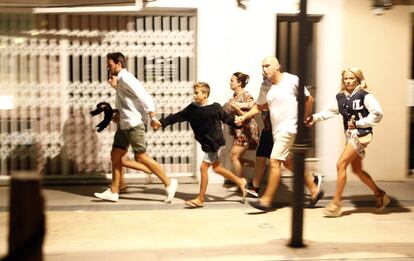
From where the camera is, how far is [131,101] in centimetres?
737

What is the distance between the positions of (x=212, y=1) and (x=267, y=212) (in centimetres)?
309

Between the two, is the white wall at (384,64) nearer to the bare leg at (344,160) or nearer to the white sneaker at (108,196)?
the bare leg at (344,160)

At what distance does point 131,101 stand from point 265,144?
5.95 feet

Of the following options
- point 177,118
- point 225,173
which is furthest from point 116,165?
point 225,173

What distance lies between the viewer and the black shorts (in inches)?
306

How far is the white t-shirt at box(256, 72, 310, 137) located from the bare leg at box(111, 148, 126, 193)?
1952mm

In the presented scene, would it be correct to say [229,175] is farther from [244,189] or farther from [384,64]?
[384,64]

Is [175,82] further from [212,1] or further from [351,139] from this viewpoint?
[351,139]

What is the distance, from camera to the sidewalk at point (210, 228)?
5.76 meters

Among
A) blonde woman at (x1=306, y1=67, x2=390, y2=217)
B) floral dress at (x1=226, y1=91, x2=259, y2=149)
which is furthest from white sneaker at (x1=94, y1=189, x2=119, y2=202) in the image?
blonde woman at (x1=306, y1=67, x2=390, y2=217)

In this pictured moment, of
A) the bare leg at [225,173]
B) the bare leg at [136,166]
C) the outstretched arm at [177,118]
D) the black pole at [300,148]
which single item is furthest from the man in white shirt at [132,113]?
the black pole at [300,148]

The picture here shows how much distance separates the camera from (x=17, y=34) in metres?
8.41

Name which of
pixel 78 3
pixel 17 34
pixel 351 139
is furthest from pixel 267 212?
pixel 17 34

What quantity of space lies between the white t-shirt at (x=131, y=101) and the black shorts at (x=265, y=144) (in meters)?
1.51
